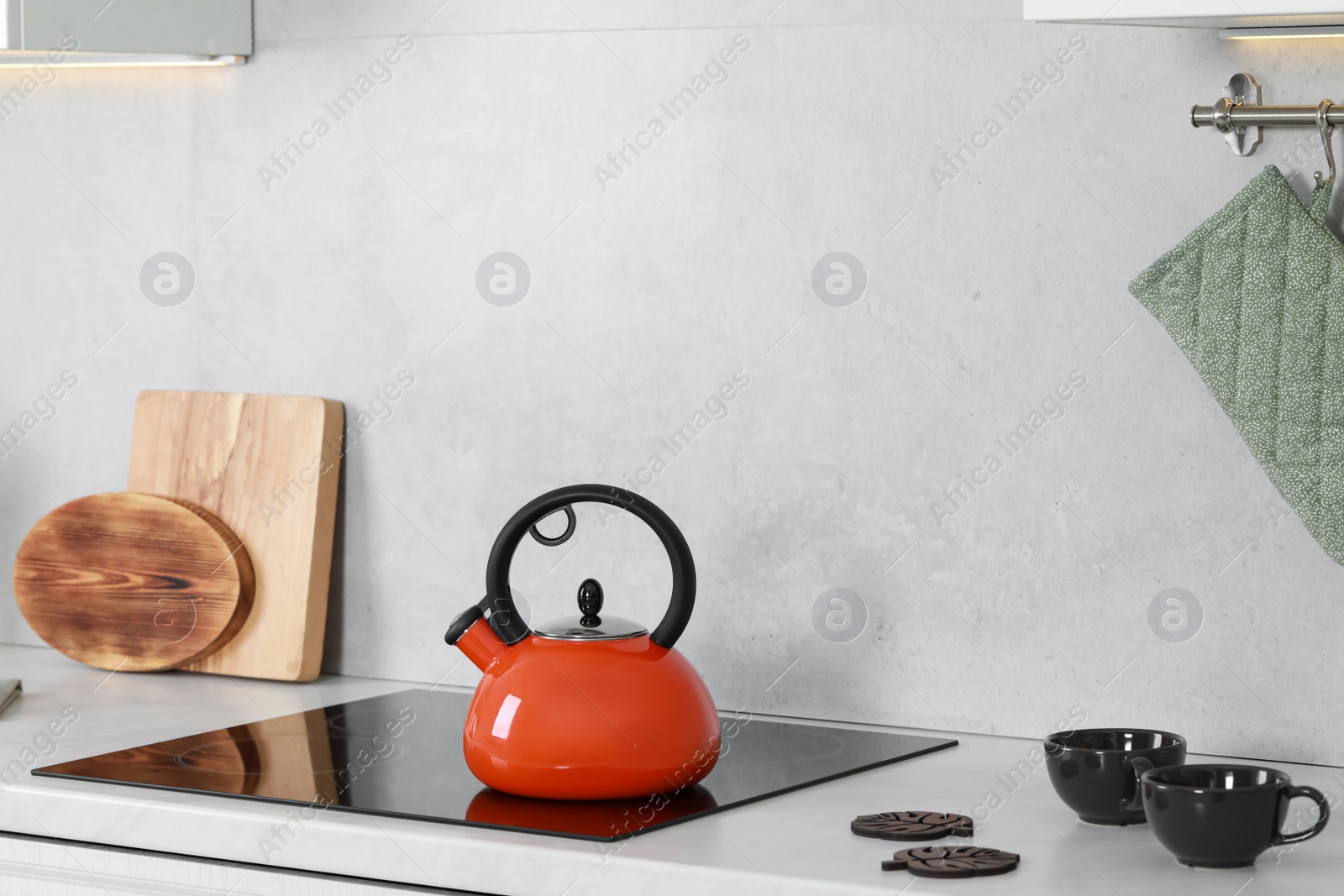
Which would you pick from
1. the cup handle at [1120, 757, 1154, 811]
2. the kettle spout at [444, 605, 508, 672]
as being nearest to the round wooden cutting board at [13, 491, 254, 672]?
the kettle spout at [444, 605, 508, 672]

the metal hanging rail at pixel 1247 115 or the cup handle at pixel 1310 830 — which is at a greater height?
the metal hanging rail at pixel 1247 115

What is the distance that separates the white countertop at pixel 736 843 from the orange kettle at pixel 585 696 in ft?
0.23

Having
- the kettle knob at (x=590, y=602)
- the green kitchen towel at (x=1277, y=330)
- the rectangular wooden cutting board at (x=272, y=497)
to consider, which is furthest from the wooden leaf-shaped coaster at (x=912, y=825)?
the rectangular wooden cutting board at (x=272, y=497)

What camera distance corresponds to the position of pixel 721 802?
1183mm

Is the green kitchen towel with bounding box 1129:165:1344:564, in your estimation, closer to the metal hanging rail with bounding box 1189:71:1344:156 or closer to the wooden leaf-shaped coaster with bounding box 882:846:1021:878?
the metal hanging rail with bounding box 1189:71:1344:156

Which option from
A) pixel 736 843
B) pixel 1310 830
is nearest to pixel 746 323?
pixel 736 843

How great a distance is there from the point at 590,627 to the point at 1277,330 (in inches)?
24.1

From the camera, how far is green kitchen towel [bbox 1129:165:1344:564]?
127 centimetres

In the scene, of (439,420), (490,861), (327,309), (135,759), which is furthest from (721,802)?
(327,309)

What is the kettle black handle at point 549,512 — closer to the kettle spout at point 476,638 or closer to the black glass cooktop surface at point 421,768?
the kettle spout at point 476,638

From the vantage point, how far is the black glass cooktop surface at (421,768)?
1.15 meters

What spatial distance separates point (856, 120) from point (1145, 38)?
266 mm

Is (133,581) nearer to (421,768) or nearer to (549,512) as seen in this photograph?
(421,768)

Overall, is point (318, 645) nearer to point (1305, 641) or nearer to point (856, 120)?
point (856, 120)
